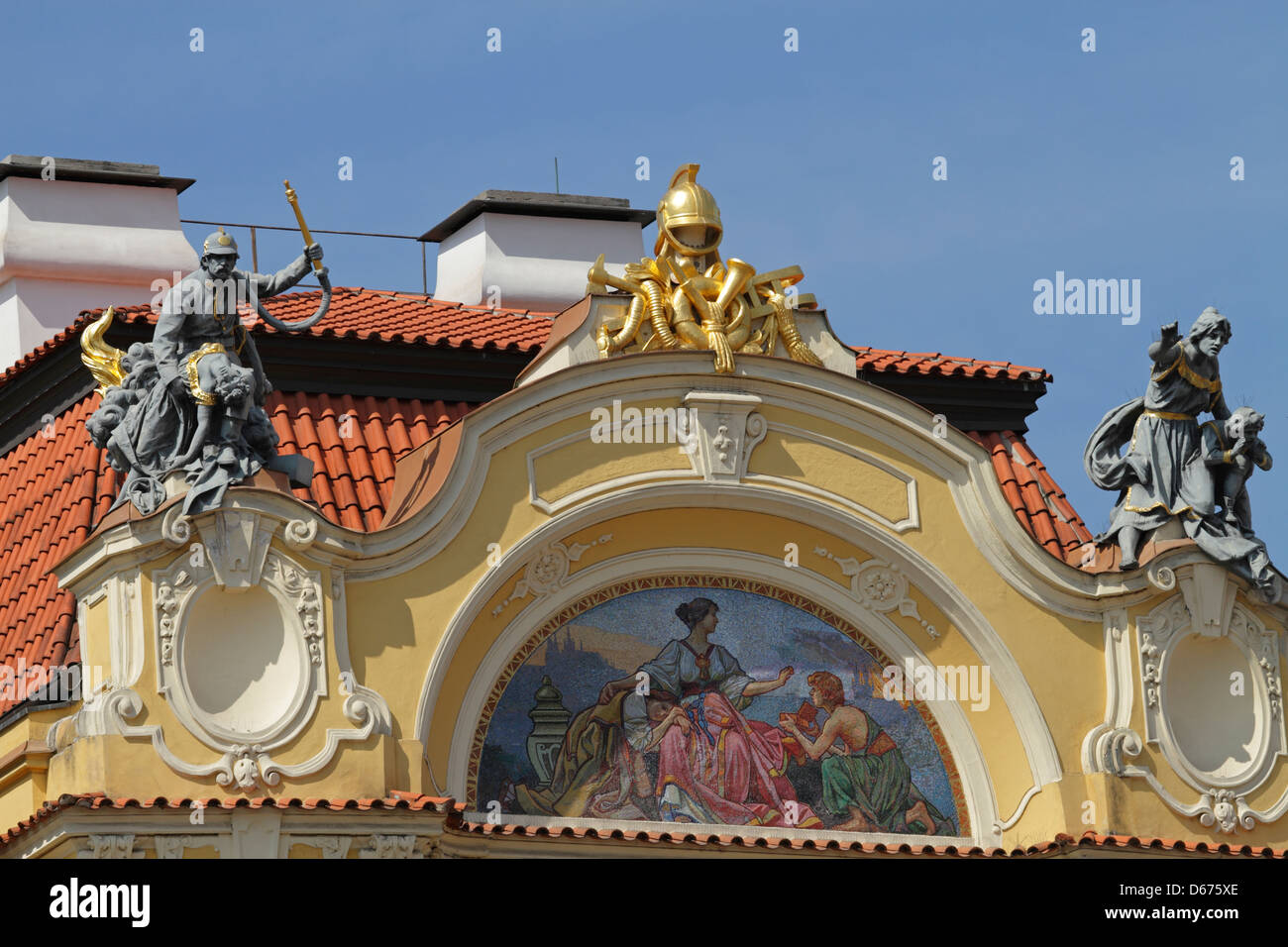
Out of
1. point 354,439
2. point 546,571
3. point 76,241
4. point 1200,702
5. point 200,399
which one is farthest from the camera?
point 76,241

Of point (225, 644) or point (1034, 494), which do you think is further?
point (1034, 494)

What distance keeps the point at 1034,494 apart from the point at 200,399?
21.5ft

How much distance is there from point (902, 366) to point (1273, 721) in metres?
3.65

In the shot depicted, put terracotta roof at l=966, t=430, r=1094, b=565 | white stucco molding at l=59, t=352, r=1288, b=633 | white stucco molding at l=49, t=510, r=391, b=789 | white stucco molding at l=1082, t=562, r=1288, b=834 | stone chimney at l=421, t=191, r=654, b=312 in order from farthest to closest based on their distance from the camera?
stone chimney at l=421, t=191, r=654, b=312 → terracotta roof at l=966, t=430, r=1094, b=565 → white stucco molding at l=1082, t=562, r=1288, b=834 → white stucco molding at l=59, t=352, r=1288, b=633 → white stucco molding at l=49, t=510, r=391, b=789

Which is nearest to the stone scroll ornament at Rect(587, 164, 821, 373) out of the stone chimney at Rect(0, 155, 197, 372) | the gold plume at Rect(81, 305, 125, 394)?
the gold plume at Rect(81, 305, 125, 394)

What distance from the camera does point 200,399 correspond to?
19625mm

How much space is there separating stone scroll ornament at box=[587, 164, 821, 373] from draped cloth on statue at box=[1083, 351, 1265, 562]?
222 centimetres

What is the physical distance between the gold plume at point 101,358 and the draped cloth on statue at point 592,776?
3.62 metres

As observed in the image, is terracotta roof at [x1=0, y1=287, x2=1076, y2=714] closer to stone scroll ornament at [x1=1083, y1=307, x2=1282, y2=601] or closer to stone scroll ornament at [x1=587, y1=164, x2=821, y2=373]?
stone scroll ornament at [x1=1083, y1=307, x2=1282, y2=601]

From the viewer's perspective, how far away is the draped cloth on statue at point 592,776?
20.5 metres

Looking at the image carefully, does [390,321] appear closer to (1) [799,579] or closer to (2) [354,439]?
(2) [354,439]

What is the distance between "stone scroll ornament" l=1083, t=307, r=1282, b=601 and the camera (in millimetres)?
21875

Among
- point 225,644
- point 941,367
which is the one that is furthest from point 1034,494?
point 225,644

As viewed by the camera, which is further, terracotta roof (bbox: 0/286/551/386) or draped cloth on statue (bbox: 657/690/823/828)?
terracotta roof (bbox: 0/286/551/386)
